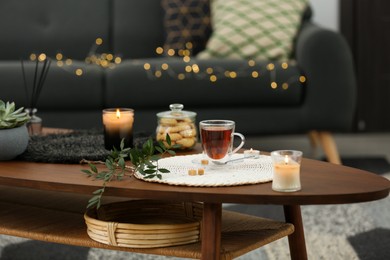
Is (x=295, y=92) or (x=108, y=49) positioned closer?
(x=295, y=92)

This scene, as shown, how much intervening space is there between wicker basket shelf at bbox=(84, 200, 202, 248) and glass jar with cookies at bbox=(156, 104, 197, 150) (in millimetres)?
268

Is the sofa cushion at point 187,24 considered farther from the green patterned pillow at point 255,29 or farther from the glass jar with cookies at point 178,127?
the glass jar with cookies at point 178,127

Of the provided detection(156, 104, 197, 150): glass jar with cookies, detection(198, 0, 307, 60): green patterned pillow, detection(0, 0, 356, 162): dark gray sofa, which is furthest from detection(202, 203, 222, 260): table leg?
detection(198, 0, 307, 60): green patterned pillow

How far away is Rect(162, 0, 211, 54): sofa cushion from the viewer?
12.4 feet

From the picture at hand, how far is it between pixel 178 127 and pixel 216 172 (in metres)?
0.35

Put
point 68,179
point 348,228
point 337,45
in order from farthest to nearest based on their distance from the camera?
point 337,45 < point 348,228 < point 68,179

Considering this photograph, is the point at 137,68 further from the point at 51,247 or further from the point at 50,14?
the point at 51,247

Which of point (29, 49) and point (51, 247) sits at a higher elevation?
point (29, 49)

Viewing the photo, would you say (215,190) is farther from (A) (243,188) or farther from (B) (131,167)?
(B) (131,167)

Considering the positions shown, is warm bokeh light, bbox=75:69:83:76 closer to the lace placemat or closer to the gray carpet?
the gray carpet

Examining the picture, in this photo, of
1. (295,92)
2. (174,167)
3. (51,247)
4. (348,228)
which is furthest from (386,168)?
(174,167)

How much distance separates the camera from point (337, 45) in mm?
→ 3260

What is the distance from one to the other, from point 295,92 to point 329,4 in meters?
1.19

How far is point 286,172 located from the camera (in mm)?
1424
